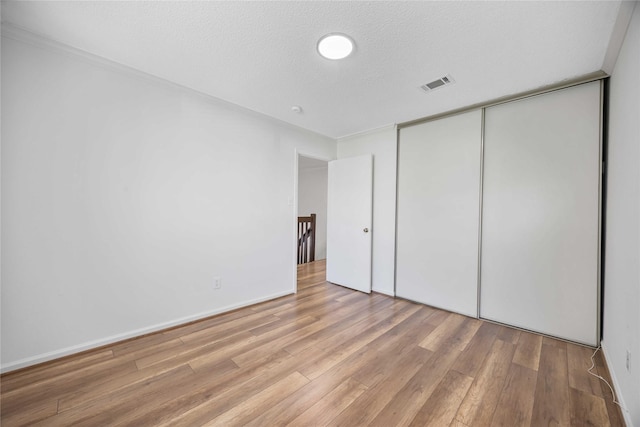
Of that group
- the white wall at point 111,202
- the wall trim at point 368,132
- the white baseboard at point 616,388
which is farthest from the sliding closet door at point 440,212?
the white wall at point 111,202

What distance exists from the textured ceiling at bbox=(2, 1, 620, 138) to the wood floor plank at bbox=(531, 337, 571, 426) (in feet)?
7.62

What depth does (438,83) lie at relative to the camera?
2.28 meters

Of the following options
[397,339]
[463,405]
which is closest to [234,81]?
[397,339]

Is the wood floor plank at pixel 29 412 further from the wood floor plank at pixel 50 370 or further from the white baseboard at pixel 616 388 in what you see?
the white baseboard at pixel 616 388

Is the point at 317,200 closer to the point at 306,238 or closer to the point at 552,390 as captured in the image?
the point at 306,238

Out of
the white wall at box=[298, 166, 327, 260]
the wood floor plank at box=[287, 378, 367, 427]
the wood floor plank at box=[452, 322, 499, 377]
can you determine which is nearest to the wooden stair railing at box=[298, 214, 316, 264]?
the white wall at box=[298, 166, 327, 260]

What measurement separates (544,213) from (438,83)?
1561 millimetres

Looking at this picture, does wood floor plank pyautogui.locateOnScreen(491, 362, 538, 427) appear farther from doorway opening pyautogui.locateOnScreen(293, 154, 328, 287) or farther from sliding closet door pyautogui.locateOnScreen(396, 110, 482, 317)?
doorway opening pyautogui.locateOnScreen(293, 154, 328, 287)

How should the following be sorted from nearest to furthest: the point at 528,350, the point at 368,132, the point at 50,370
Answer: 1. the point at 50,370
2. the point at 528,350
3. the point at 368,132

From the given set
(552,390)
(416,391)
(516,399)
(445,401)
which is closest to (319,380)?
(416,391)

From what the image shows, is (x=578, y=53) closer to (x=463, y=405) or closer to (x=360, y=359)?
(x=463, y=405)

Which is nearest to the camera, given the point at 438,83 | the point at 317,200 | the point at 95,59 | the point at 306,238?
the point at 95,59

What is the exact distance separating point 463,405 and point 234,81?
301cm

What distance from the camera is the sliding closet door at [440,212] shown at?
2754 millimetres
